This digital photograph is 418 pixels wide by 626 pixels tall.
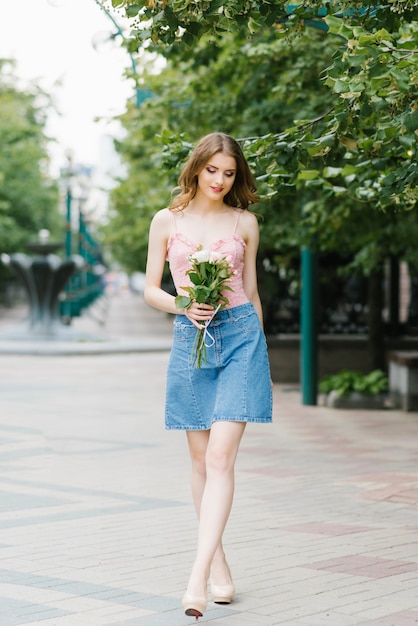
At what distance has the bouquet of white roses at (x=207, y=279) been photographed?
468 cm

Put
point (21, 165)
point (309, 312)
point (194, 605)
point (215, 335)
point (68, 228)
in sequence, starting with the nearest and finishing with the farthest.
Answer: point (194, 605), point (215, 335), point (309, 312), point (68, 228), point (21, 165)

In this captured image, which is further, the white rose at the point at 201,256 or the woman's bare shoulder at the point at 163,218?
the woman's bare shoulder at the point at 163,218

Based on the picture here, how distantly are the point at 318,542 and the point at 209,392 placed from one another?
1739 millimetres

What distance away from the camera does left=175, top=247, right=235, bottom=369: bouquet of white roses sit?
4.68 m

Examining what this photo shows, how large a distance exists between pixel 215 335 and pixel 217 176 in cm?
65

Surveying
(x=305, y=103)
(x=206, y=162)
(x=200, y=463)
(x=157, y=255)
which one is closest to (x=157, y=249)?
(x=157, y=255)

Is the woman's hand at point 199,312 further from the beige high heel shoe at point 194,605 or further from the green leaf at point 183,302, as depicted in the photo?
the beige high heel shoe at point 194,605

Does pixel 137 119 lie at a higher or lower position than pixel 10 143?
lower

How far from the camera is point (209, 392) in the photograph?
4887 mm

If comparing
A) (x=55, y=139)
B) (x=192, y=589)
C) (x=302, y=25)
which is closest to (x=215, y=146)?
(x=192, y=589)

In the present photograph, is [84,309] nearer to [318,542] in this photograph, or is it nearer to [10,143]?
[10,143]

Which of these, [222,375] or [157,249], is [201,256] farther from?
[222,375]

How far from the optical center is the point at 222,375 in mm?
4844

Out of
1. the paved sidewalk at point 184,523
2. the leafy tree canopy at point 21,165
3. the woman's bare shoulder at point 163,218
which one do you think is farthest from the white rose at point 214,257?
the leafy tree canopy at point 21,165
